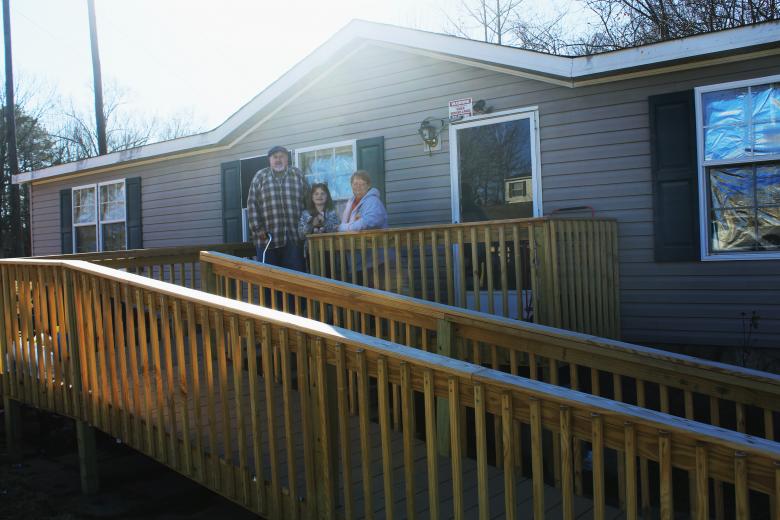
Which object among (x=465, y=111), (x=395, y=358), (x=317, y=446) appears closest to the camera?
(x=395, y=358)

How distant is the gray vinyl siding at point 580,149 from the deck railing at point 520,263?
0.97 ft

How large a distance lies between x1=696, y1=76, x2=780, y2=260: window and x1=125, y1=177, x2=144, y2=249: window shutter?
777cm

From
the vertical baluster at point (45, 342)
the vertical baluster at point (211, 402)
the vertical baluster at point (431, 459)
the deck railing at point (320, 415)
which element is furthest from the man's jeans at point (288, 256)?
the vertical baluster at point (431, 459)

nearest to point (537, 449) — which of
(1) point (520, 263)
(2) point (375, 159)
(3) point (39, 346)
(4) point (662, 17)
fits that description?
(1) point (520, 263)

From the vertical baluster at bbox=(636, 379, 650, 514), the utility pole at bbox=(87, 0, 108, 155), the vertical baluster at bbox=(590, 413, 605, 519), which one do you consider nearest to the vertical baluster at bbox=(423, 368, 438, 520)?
the vertical baluster at bbox=(590, 413, 605, 519)

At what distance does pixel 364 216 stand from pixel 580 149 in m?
2.02

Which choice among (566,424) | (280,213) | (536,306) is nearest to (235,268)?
(280,213)

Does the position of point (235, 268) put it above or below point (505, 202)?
below

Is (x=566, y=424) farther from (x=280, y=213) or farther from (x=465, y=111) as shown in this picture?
(x=465, y=111)

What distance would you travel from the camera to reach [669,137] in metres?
5.25

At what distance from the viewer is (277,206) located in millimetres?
5867

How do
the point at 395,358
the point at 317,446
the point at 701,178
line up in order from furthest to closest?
the point at 701,178 → the point at 317,446 → the point at 395,358

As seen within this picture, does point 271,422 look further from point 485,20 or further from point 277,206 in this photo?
point 485,20

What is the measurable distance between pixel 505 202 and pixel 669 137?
158cm
